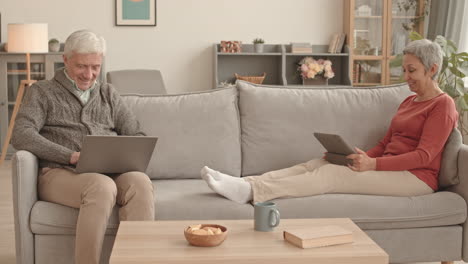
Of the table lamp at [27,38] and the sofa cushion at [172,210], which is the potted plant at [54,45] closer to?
the table lamp at [27,38]

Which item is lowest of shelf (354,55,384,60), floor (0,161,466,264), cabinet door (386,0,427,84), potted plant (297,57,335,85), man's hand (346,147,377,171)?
floor (0,161,466,264)

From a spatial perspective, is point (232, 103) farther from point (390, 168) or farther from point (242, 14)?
point (242, 14)

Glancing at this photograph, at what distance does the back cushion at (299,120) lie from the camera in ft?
10.2

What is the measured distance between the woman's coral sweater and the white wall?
3766 mm

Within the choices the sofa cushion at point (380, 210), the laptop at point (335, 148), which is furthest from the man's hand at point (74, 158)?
the laptop at point (335, 148)

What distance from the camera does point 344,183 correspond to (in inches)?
108

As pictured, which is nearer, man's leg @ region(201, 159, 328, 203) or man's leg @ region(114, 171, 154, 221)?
man's leg @ region(114, 171, 154, 221)

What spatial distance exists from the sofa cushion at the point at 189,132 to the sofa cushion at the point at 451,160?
3.05 feet

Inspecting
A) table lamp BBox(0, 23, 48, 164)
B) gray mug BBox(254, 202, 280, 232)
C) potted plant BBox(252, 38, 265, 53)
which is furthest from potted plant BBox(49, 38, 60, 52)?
gray mug BBox(254, 202, 280, 232)

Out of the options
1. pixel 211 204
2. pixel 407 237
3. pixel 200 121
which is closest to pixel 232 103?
pixel 200 121

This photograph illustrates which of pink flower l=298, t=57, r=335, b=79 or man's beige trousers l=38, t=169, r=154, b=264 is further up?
pink flower l=298, t=57, r=335, b=79

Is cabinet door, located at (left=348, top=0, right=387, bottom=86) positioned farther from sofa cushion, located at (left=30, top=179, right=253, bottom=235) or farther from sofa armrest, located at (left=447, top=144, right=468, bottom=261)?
sofa cushion, located at (left=30, top=179, right=253, bottom=235)

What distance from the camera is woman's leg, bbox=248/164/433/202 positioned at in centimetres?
269

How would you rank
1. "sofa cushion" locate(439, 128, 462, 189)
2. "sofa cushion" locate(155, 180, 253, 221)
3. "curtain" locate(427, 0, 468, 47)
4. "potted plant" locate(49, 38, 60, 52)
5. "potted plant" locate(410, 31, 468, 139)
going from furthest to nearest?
"potted plant" locate(49, 38, 60, 52) < "curtain" locate(427, 0, 468, 47) < "potted plant" locate(410, 31, 468, 139) < "sofa cushion" locate(439, 128, 462, 189) < "sofa cushion" locate(155, 180, 253, 221)
